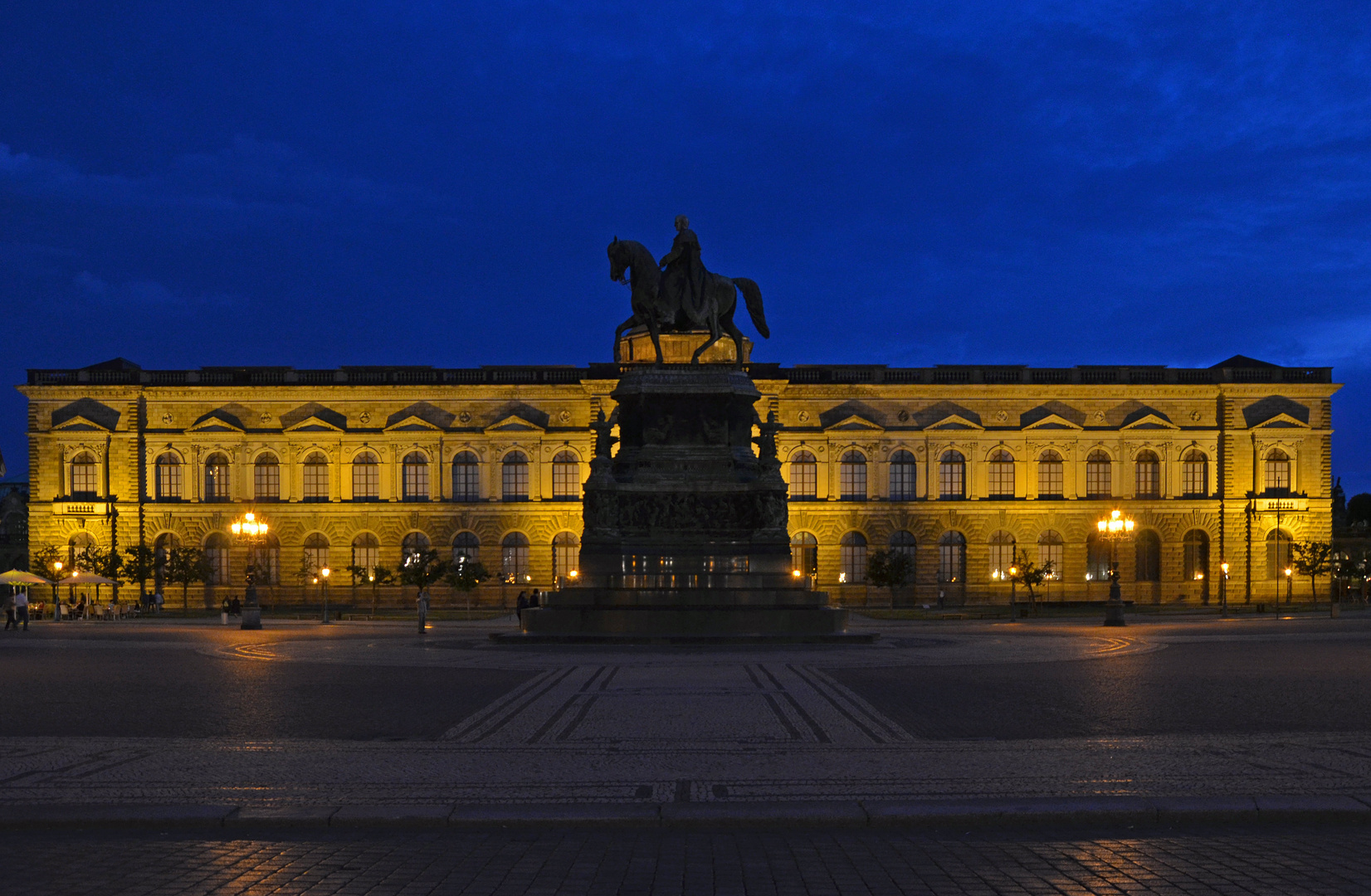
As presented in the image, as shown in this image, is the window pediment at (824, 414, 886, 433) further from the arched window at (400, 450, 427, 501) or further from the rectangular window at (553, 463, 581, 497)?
the arched window at (400, 450, 427, 501)

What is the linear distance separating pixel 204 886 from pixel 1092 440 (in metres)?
75.4

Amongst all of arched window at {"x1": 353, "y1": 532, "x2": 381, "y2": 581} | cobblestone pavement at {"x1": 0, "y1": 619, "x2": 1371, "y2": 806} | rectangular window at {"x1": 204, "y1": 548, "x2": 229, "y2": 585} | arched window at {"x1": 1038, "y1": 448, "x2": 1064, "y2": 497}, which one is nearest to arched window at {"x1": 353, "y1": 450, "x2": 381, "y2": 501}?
arched window at {"x1": 353, "y1": 532, "x2": 381, "y2": 581}

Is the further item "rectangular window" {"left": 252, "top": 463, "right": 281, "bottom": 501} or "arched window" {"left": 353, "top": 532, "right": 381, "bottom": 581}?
"rectangular window" {"left": 252, "top": 463, "right": 281, "bottom": 501}

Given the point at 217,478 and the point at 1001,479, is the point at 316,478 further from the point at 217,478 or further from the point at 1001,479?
the point at 1001,479

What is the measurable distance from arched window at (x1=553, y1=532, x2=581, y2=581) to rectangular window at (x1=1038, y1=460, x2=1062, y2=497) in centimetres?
2578

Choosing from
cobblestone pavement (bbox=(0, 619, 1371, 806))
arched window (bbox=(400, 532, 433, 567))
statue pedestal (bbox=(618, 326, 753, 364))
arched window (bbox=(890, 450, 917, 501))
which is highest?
statue pedestal (bbox=(618, 326, 753, 364))

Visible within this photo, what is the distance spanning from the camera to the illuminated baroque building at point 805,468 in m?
77.8

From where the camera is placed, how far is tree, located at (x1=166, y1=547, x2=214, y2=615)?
73.9 meters

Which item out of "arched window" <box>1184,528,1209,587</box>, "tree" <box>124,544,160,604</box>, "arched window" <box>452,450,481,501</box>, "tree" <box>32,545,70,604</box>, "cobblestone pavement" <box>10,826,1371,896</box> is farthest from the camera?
"arched window" <box>452,450,481,501</box>

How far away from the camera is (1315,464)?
78625mm

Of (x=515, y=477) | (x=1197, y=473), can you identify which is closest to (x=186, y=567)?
(x=515, y=477)

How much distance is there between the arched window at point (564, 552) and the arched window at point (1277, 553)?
37856mm

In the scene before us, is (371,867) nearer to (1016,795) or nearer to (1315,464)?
(1016,795)

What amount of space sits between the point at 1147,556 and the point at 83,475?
193 ft
